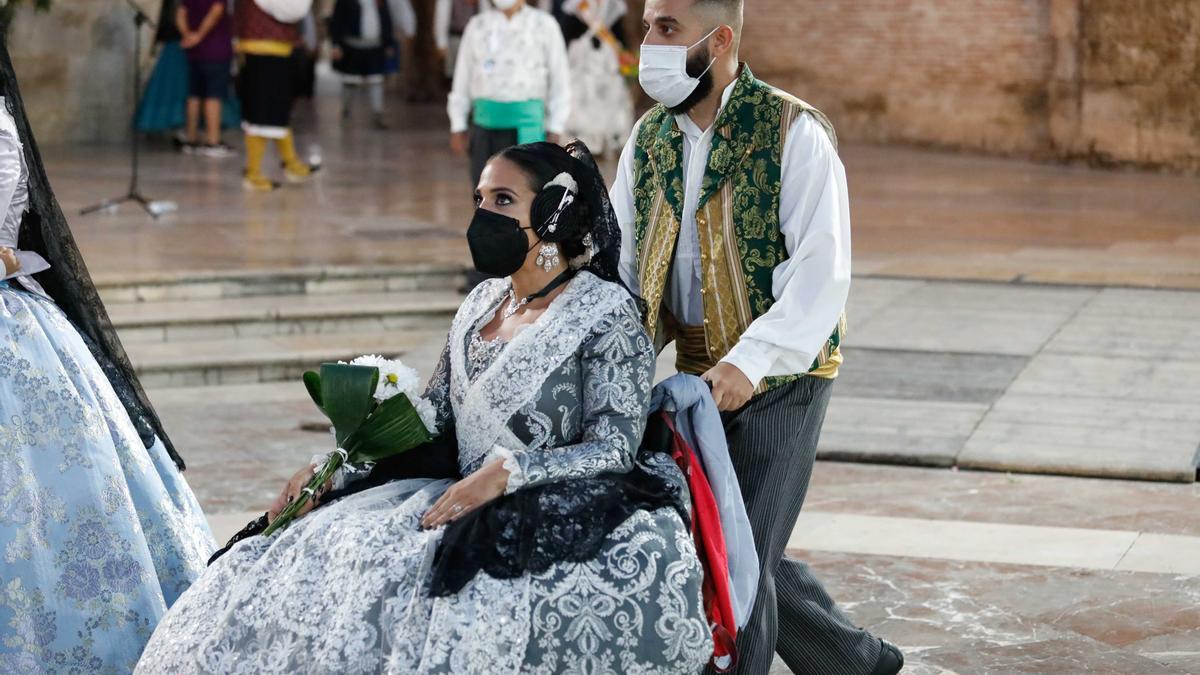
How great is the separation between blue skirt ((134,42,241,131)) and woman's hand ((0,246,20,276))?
12296mm

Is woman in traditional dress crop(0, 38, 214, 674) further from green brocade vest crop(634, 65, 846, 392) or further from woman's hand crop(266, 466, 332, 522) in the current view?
green brocade vest crop(634, 65, 846, 392)

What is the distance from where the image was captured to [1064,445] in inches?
280

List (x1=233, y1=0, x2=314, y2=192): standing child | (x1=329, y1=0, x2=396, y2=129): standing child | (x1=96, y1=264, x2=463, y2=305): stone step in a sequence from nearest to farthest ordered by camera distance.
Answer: (x1=96, y1=264, x2=463, y2=305): stone step, (x1=233, y1=0, x2=314, y2=192): standing child, (x1=329, y1=0, x2=396, y2=129): standing child

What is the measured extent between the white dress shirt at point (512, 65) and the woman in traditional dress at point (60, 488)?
5.68 metres

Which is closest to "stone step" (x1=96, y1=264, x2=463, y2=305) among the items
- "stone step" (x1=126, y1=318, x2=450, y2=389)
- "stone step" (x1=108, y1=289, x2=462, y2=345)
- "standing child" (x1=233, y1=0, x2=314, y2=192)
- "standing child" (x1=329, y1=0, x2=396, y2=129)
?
"stone step" (x1=108, y1=289, x2=462, y2=345)

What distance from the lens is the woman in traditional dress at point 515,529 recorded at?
3.46 meters

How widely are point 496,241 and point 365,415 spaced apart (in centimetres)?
44

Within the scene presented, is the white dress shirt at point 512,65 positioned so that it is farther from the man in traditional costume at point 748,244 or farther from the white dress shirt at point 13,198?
the man in traditional costume at point 748,244

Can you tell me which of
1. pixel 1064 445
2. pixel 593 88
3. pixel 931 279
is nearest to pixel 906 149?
pixel 593 88

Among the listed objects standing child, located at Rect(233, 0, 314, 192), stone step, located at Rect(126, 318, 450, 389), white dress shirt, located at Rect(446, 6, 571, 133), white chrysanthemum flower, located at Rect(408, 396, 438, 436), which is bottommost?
stone step, located at Rect(126, 318, 450, 389)

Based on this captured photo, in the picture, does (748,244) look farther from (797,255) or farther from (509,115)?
(509,115)

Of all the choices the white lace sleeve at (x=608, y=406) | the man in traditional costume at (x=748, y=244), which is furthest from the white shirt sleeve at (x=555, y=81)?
the white lace sleeve at (x=608, y=406)

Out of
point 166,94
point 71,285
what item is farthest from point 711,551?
point 166,94

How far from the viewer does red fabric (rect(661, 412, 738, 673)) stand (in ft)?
12.1
